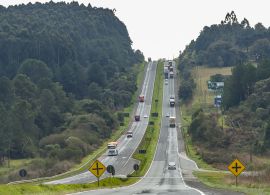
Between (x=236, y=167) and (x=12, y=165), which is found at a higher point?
(x=236, y=167)

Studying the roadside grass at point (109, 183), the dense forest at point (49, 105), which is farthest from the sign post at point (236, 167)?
the dense forest at point (49, 105)

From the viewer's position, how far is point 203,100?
182500mm

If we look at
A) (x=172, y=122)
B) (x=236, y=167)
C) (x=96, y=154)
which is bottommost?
(x=236, y=167)

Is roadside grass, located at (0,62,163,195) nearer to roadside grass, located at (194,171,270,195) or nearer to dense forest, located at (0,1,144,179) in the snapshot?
roadside grass, located at (194,171,270,195)

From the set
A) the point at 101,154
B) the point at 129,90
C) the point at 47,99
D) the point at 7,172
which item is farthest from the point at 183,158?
the point at 129,90

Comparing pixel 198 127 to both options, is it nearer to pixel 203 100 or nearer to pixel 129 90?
pixel 203 100

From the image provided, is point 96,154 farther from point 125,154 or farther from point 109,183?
point 109,183

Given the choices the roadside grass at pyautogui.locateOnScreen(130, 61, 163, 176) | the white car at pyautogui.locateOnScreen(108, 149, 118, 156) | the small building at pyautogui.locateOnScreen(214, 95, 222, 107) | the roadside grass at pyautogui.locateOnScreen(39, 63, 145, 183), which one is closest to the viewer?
the roadside grass at pyautogui.locateOnScreen(39, 63, 145, 183)

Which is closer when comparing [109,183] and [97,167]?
[97,167]

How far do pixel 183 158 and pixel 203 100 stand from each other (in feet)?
246

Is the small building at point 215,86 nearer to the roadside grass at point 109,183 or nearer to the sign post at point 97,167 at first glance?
the roadside grass at point 109,183

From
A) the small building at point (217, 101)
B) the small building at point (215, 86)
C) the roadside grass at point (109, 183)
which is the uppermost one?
the small building at point (215, 86)

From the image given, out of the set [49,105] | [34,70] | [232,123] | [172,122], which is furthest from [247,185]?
[34,70]

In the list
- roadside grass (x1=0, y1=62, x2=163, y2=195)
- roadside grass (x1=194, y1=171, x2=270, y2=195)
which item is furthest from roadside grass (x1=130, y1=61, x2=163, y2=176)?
roadside grass (x1=194, y1=171, x2=270, y2=195)
